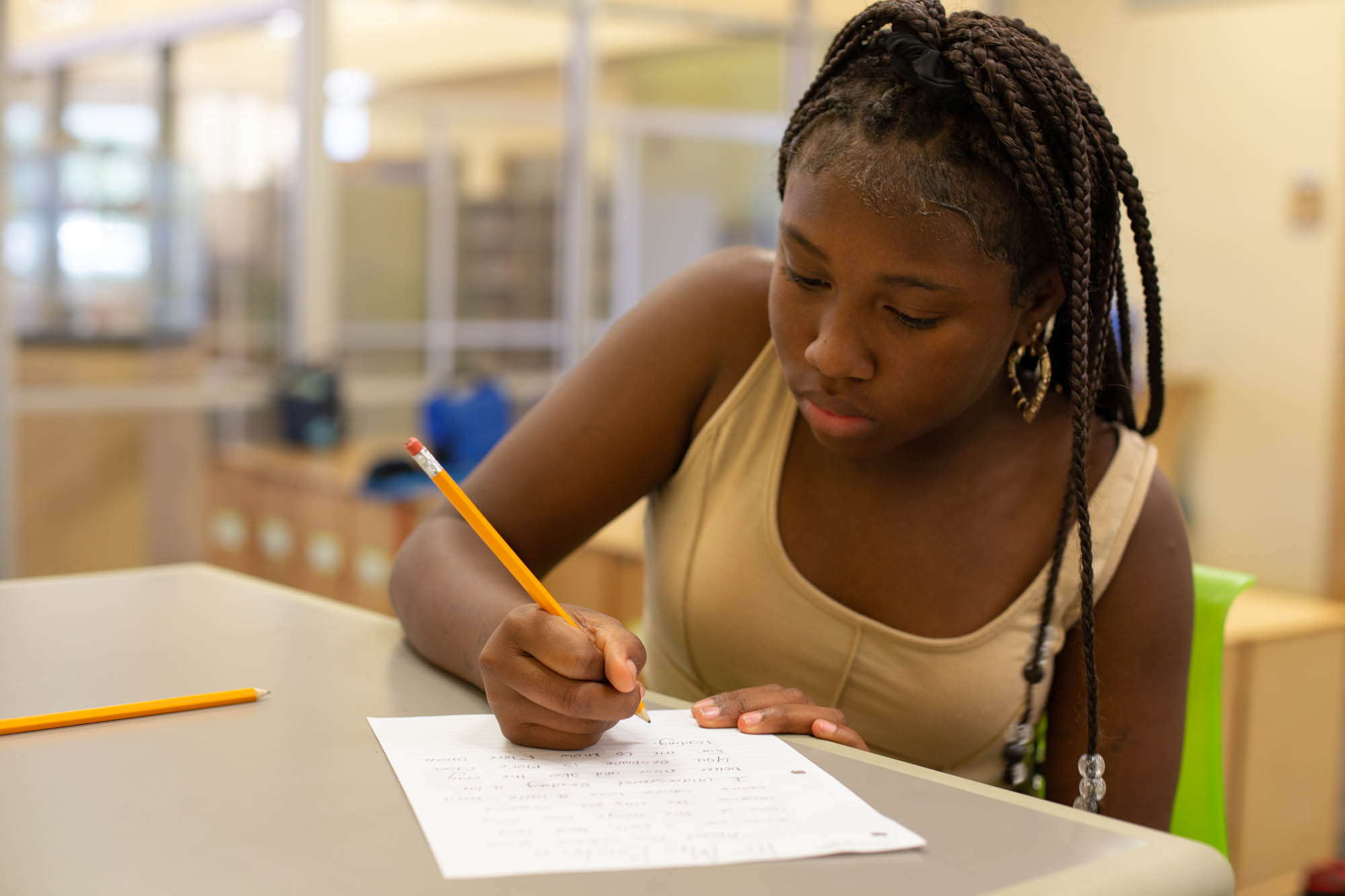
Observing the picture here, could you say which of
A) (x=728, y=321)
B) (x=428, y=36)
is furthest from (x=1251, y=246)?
(x=728, y=321)

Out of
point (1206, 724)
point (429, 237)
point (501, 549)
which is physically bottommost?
point (1206, 724)

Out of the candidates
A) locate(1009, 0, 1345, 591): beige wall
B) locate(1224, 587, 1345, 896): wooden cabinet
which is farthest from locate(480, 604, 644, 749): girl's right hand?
locate(1009, 0, 1345, 591): beige wall

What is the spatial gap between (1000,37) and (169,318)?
12.0 feet

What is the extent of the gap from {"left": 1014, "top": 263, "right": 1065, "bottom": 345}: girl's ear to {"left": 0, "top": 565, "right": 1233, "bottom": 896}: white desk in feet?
1.30

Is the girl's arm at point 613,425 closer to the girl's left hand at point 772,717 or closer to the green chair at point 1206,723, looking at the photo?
the girl's left hand at point 772,717

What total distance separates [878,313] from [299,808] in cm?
51

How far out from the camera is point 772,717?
0.88 m

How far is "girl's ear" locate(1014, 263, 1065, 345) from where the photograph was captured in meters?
1.04

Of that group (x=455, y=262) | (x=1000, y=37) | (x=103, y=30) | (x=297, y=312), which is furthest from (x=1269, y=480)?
(x=1000, y=37)

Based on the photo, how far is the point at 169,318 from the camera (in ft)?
13.8

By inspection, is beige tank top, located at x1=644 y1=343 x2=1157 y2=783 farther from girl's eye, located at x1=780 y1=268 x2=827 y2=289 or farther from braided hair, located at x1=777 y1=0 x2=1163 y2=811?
girl's eye, located at x1=780 y1=268 x2=827 y2=289

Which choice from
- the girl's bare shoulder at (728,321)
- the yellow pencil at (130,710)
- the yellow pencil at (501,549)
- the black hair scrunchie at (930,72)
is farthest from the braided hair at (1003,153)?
the yellow pencil at (130,710)

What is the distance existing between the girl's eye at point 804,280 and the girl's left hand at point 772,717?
29 centimetres

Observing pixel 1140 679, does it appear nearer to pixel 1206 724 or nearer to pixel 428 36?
pixel 1206 724
